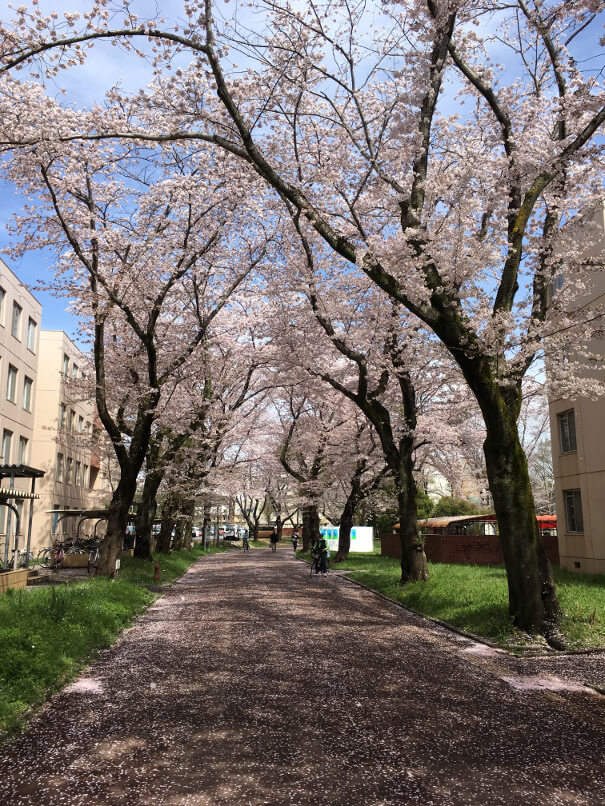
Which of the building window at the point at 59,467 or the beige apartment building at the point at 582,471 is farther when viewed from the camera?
the building window at the point at 59,467

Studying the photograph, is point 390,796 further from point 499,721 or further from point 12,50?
point 12,50

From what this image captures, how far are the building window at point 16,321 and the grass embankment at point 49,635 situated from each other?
19.6 metres

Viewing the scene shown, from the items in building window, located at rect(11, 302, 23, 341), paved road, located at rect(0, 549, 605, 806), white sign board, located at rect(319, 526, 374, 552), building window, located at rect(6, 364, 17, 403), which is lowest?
paved road, located at rect(0, 549, 605, 806)

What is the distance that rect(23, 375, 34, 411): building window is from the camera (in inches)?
1335

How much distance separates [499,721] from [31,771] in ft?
14.0

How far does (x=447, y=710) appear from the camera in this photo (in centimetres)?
670

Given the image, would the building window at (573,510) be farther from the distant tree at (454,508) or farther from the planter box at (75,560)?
the distant tree at (454,508)

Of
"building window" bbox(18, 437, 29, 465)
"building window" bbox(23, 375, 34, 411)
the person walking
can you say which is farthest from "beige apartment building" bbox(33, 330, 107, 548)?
the person walking

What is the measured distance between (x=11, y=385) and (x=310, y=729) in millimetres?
29378

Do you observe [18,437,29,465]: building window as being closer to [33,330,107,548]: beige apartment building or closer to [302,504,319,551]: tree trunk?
[33,330,107,548]: beige apartment building

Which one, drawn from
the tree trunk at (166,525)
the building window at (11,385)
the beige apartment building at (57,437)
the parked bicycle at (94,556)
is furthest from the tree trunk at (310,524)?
the building window at (11,385)

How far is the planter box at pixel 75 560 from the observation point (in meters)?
→ 27.5

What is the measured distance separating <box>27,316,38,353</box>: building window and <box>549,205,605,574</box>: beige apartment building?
84.3 feet

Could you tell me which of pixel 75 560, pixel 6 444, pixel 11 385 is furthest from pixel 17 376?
pixel 75 560
